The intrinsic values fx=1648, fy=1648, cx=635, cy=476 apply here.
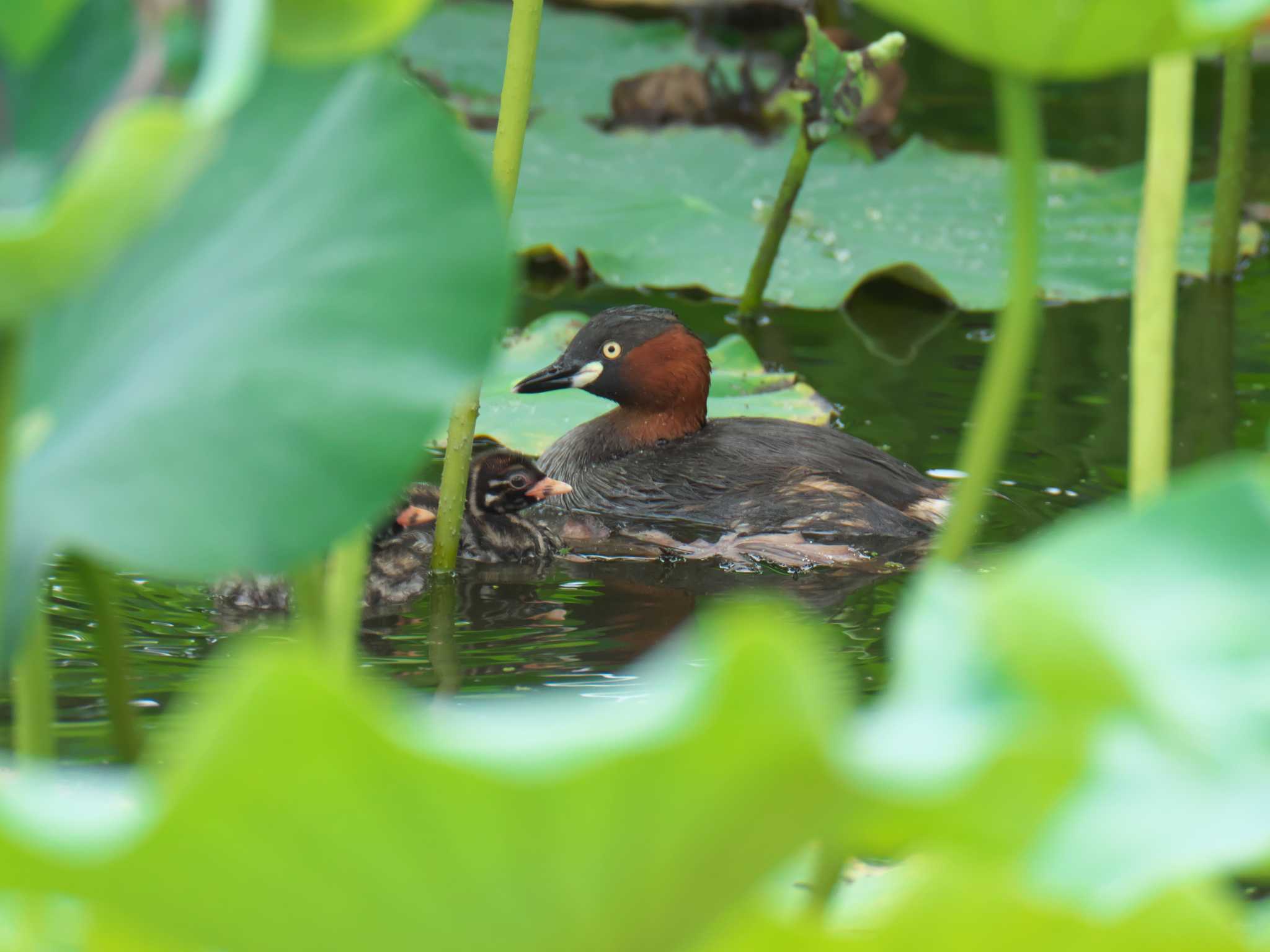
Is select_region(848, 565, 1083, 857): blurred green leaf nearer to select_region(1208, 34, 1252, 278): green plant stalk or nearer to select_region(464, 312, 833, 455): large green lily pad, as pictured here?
select_region(464, 312, 833, 455): large green lily pad

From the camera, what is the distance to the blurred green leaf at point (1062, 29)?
555 millimetres

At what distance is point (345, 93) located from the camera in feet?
2.07

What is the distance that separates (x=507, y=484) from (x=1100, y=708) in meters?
3.07

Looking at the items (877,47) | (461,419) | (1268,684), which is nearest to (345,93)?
(1268,684)

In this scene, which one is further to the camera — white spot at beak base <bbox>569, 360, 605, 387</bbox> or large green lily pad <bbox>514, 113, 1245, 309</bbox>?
large green lily pad <bbox>514, 113, 1245, 309</bbox>

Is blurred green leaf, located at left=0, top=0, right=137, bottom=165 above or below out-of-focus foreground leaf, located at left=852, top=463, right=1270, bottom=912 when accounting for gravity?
above

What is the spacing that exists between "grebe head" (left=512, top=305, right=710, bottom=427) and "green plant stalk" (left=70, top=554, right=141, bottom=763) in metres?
3.13

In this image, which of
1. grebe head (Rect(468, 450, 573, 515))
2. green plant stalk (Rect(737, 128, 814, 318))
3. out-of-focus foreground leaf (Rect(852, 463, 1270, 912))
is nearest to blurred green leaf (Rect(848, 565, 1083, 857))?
out-of-focus foreground leaf (Rect(852, 463, 1270, 912))

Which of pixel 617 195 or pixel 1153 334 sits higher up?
pixel 617 195

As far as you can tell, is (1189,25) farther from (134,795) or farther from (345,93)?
(134,795)

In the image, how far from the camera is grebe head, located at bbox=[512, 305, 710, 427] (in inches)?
155

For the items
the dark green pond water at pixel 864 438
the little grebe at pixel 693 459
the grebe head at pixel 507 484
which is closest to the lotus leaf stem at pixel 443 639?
the dark green pond water at pixel 864 438

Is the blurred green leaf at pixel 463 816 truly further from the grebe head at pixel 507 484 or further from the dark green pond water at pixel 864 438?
the grebe head at pixel 507 484

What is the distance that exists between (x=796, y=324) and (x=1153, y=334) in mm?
4018
